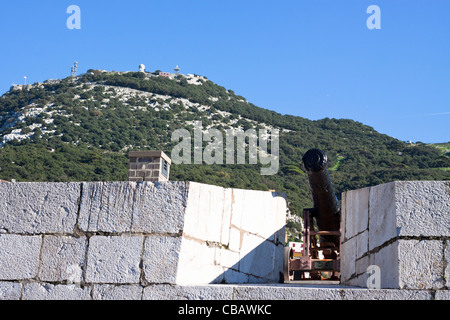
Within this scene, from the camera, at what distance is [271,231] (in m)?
6.79

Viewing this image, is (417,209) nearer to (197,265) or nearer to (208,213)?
(208,213)

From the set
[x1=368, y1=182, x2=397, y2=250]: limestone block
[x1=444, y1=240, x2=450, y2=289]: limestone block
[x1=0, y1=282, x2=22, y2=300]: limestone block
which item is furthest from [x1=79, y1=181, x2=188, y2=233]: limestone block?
[x1=444, y1=240, x2=450, y2=289]: limestone block

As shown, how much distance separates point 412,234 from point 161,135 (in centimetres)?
5352

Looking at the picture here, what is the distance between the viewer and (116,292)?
5156 millimetres

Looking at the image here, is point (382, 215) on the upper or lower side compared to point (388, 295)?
Answer: upper

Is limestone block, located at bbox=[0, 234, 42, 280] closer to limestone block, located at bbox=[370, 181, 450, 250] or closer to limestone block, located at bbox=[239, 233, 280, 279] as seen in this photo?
limestone block, located at bbox=[239, 233, 280, 279]

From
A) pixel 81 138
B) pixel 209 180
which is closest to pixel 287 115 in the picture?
pixel 81 138

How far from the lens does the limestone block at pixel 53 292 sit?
5230 millimetres

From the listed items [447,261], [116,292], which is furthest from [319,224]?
[116,292]

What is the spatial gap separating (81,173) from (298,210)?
15.6 metres

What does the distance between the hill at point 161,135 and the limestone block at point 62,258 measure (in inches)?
956

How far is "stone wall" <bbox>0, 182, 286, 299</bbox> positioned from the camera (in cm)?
520

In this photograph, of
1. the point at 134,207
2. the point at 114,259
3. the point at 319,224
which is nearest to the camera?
the point at 114,259

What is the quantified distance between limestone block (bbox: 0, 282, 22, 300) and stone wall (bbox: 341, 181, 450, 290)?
3.16 meters
